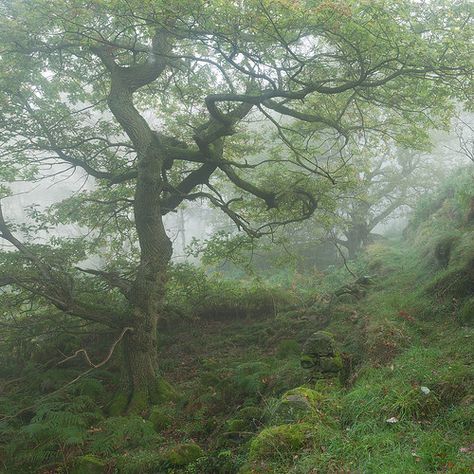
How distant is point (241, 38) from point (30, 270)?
5.86 m

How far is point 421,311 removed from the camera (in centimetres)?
799

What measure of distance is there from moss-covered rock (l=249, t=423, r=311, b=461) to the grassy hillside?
1 centimetres

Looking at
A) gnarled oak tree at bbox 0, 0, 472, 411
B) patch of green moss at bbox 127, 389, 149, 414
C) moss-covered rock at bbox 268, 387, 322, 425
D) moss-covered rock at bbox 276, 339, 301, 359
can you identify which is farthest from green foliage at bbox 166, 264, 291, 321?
moss-covered rock at bbox 268, 387, 322, 425

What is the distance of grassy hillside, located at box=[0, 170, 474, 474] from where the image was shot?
14.6 ft

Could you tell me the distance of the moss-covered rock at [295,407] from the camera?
527 cm

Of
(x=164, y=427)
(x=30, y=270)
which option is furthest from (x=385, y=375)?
(x=30, y=270)

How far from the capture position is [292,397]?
220 inches

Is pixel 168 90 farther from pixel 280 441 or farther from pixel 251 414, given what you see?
pixel 280 441

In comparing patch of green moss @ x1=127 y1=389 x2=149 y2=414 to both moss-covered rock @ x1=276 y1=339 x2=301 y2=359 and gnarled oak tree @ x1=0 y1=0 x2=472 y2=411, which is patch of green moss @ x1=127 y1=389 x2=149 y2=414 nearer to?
gnarled oak tree @ x1=0 y1=0 x2=472 y2=411

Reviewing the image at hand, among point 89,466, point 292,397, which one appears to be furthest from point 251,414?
point 89,466

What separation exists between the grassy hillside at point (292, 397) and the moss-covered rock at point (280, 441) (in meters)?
0.01

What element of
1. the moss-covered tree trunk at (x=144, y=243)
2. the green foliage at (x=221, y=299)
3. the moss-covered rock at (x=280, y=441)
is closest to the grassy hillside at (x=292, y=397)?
the moss-covered rock at (x=280, y=441)

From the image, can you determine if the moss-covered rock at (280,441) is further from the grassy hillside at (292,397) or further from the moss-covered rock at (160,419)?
the moss-covered rock at (160,419)

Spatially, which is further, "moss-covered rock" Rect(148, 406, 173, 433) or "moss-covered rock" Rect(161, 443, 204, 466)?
"moss-covered rock" Rect(148, 406, 173, 433)
